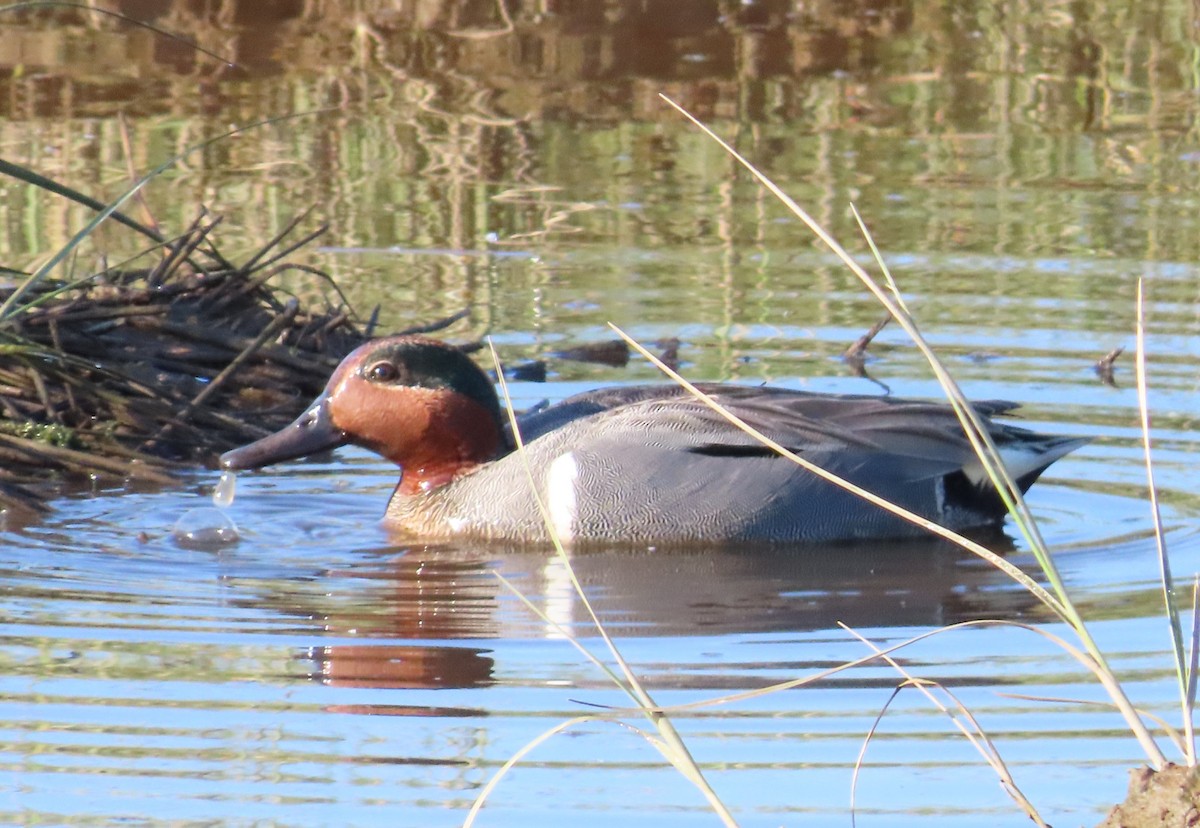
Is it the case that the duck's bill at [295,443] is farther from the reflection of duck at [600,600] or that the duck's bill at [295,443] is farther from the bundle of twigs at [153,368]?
the reflection of duck at [600,600]


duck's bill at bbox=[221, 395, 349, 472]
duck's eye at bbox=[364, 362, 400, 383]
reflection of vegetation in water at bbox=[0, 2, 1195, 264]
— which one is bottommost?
duck's bill at bbox=[221, 395, 349, 472]

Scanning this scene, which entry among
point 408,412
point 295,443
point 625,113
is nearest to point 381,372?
point 408,412

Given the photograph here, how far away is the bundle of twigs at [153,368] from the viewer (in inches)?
269

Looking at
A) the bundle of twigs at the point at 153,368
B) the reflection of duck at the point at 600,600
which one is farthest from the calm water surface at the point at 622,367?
the bundle of twigs at the point at 153,368

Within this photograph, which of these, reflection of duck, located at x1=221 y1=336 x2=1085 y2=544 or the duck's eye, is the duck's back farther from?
the duck's eye

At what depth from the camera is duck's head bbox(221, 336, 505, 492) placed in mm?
6703

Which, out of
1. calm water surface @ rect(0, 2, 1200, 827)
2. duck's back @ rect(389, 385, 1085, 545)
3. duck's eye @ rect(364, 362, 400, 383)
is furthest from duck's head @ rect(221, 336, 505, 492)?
duck's back @ rect(389, 385, 1085, 545)

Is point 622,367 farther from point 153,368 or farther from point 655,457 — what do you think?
point 655,457

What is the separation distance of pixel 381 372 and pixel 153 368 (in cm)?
114

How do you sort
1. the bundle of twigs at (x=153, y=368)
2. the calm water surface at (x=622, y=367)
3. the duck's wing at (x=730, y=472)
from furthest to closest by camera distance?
1. the bundle of twigs at (x=153, y=368)
2. the duck's wing at (x=730, y=472)
3. the calm water surface at (x=622, y=367)

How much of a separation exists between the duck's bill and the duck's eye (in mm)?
158

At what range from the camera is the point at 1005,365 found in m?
8.17

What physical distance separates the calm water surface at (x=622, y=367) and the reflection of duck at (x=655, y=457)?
13 centimetres

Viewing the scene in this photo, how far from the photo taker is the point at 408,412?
6.75m
